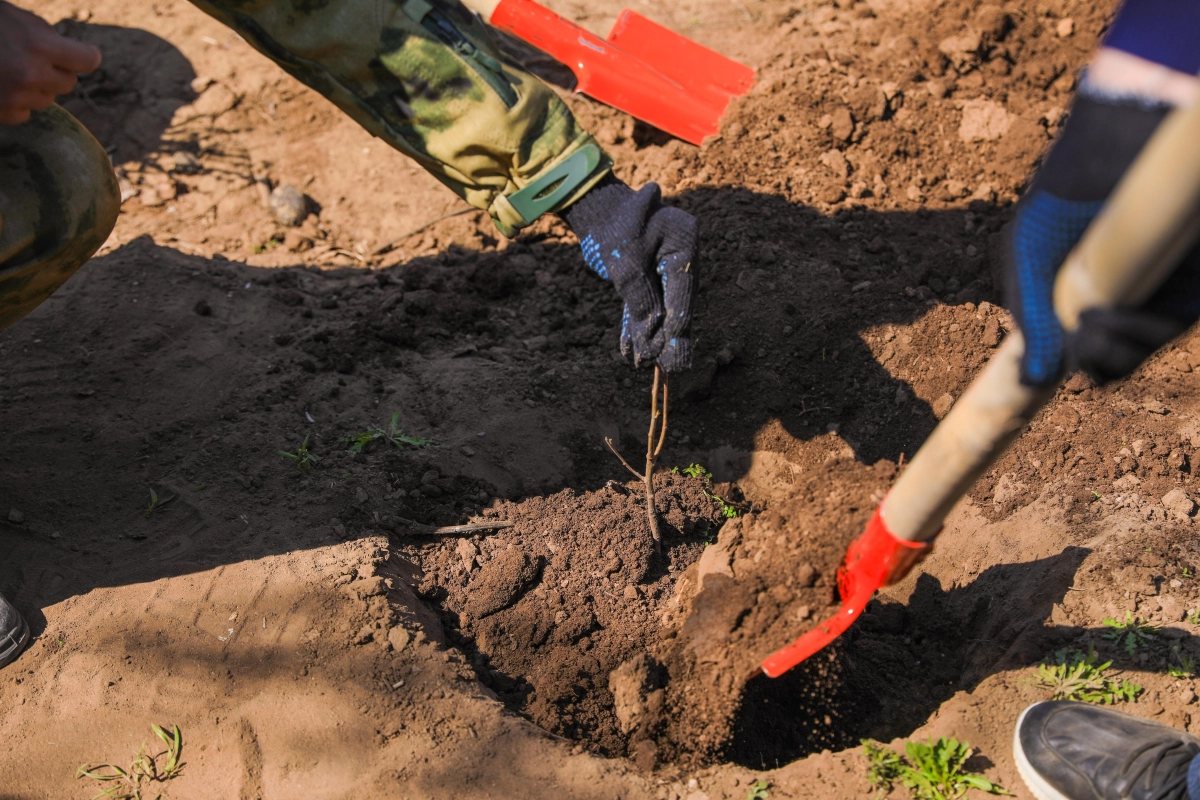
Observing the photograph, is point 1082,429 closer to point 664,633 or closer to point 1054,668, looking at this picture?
point 1054,668

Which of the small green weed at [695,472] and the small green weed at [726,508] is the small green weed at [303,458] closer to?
the small green weed at [695,472]

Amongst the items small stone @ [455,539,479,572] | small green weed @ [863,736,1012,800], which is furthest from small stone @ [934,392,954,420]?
small stone @ [455,539,479,572]

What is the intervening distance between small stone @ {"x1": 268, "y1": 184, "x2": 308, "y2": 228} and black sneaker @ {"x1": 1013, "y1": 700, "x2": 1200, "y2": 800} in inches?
141

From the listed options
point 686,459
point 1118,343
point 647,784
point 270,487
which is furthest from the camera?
point 686,459

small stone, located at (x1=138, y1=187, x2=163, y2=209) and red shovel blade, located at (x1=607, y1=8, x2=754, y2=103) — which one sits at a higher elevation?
red shovel blade, located at (x1=607, y1=8, x2=754, y2=103)

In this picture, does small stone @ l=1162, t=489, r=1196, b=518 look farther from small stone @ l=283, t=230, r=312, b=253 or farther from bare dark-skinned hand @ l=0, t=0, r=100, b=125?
small stone @ l=283, t=230, r=312, b=253

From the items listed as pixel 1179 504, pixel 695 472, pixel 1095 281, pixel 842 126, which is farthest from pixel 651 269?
pixel 842 126

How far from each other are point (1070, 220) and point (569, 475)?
1.77 meters

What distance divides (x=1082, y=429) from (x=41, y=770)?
10.2ft

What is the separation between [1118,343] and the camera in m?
1.25

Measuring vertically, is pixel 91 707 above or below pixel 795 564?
below

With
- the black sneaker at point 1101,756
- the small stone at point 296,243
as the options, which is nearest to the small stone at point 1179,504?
the black sneaker at point 1101,756

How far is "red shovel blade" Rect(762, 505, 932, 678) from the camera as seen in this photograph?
1.75 metres

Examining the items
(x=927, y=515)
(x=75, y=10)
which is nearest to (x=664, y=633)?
(x=927, y=515)
